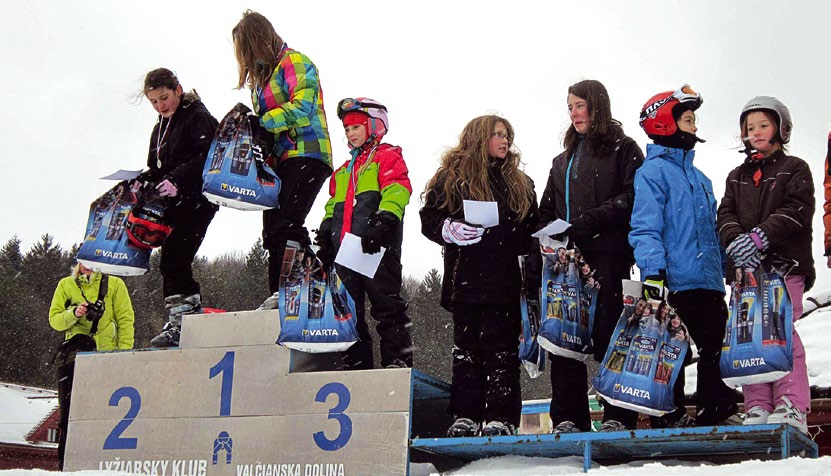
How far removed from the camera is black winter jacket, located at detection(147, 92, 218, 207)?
6.02 m

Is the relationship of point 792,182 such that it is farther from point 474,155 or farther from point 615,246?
point 474,155

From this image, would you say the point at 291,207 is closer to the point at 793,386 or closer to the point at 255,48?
the point at 255,48

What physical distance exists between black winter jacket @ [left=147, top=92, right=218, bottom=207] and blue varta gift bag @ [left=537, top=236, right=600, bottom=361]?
2469mm

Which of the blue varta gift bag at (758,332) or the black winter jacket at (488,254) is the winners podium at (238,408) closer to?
the black winter jacket at (488,254)

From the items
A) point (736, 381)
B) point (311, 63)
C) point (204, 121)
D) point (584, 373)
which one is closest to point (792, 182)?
point (736, 381)

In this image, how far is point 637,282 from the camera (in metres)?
4.69

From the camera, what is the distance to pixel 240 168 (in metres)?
5.64

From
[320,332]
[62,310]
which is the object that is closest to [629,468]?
[320,332]

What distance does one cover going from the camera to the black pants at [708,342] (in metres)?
4.71

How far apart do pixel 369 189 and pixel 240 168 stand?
2.73 feet

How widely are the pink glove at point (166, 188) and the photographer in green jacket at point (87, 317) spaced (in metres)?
1.42

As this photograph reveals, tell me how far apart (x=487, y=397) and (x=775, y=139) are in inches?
83.9

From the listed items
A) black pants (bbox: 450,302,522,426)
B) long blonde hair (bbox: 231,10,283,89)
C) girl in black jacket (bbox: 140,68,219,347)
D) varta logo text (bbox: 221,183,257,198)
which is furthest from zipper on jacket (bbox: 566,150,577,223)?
girl in black jacket (bbox: 140,68,219,347)

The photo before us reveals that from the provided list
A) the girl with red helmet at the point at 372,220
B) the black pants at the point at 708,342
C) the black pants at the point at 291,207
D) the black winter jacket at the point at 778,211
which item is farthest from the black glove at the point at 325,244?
the black winter jacket at the point at 778,211
